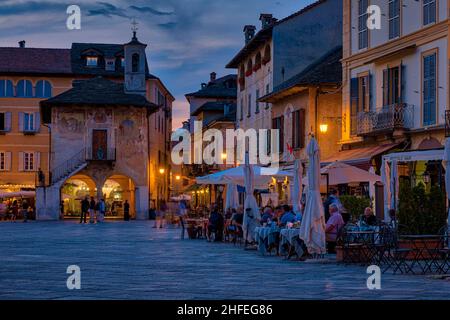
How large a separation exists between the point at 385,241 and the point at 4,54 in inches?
2425

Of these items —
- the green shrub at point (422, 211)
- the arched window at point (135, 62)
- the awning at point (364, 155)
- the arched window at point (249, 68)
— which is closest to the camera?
the green shrub at point (422, 211)

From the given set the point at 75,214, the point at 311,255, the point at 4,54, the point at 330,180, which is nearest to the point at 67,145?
the point at 75,214

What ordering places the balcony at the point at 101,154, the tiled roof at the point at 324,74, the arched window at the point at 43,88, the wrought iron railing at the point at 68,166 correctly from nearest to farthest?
1. the tiled roof at the point at 324,74
2. the wrought iron railing at the point at 68,166
3. the balcony at the point at 101,154
4. the arched window at the point at 43,88

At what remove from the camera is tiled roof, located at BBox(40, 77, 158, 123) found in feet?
207

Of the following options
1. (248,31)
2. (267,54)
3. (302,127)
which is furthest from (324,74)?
(248,31)

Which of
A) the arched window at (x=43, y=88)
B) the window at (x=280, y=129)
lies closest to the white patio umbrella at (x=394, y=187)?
the window at (x=280, y=129)

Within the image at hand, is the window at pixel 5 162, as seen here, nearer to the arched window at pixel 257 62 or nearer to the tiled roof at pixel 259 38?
the tiled roof at pixel 259 38

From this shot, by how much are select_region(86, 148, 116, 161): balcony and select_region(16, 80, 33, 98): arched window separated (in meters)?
12.7

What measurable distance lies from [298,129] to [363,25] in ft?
28.9

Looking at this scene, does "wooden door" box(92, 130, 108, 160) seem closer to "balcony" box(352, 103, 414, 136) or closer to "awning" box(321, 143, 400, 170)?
"awning" box(321, 143, 400, 170)

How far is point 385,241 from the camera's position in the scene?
Result: 57.5 ft

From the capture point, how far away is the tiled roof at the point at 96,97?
2479 inches

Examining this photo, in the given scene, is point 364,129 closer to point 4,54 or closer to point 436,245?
point 436,245

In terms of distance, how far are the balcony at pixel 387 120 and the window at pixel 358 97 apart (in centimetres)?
61
